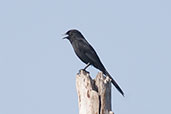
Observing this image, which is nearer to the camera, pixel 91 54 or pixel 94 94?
pixel 94 94

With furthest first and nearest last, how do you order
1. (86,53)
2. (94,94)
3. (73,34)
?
(73,34)
(86,53)
(94,94)

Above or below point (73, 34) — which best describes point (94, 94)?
below

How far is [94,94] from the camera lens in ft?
23.7

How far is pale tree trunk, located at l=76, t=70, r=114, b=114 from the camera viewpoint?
7.17 m

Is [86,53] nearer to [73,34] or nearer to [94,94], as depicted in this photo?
[73,34]

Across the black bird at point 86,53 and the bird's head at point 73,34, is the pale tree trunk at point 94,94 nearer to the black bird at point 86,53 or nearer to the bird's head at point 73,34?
the black bird at point 86,53

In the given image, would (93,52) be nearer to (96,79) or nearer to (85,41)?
(85,41)

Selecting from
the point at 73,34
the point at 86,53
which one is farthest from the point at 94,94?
the point at 73,34

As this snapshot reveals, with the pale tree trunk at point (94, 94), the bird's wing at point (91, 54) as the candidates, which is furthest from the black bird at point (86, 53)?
the pale tree trunk at point (94, 94)

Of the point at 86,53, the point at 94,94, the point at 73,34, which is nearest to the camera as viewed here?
the point at 94,94

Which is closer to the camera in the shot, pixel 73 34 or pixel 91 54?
pixel 91 54

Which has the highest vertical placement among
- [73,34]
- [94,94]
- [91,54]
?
[73,34]

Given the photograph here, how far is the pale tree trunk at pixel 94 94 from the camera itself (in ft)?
23.5

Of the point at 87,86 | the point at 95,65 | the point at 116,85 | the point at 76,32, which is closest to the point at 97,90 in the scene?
the point at 87,86
